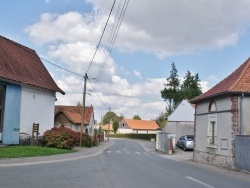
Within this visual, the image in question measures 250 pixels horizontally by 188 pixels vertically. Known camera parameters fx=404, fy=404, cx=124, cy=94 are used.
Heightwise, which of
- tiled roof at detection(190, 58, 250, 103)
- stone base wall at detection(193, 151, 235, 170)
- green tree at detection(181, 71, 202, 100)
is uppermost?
green tree at detection(181, 71, 202, 100)

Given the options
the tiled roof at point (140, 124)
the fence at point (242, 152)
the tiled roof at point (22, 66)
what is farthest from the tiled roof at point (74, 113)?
the tiled roof at point (140, 124)

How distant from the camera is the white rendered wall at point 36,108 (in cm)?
2946

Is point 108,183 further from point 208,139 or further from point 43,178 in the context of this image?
point 208,139

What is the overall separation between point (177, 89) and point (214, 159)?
7456 cm

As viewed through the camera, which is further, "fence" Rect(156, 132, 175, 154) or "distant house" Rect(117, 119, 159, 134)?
"distant house" Rect(117, 119, 159, 134)

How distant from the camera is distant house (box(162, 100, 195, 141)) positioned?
186 ft

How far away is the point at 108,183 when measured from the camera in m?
12.2

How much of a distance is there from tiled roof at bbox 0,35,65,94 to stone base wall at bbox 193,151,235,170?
1301 centimetres

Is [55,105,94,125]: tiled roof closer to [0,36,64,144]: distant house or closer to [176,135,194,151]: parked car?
[176,135,194,151]: parked car

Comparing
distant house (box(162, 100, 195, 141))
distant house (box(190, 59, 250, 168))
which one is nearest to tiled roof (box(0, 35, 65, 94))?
distant house (box(190, 59, 250, 168))

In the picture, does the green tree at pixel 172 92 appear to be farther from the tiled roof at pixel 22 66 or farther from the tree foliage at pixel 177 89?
the tiled roof at pixel 22 66

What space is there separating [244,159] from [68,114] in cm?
3657

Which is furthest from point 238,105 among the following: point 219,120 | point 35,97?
point 35,97

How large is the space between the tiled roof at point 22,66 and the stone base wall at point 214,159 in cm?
1301
